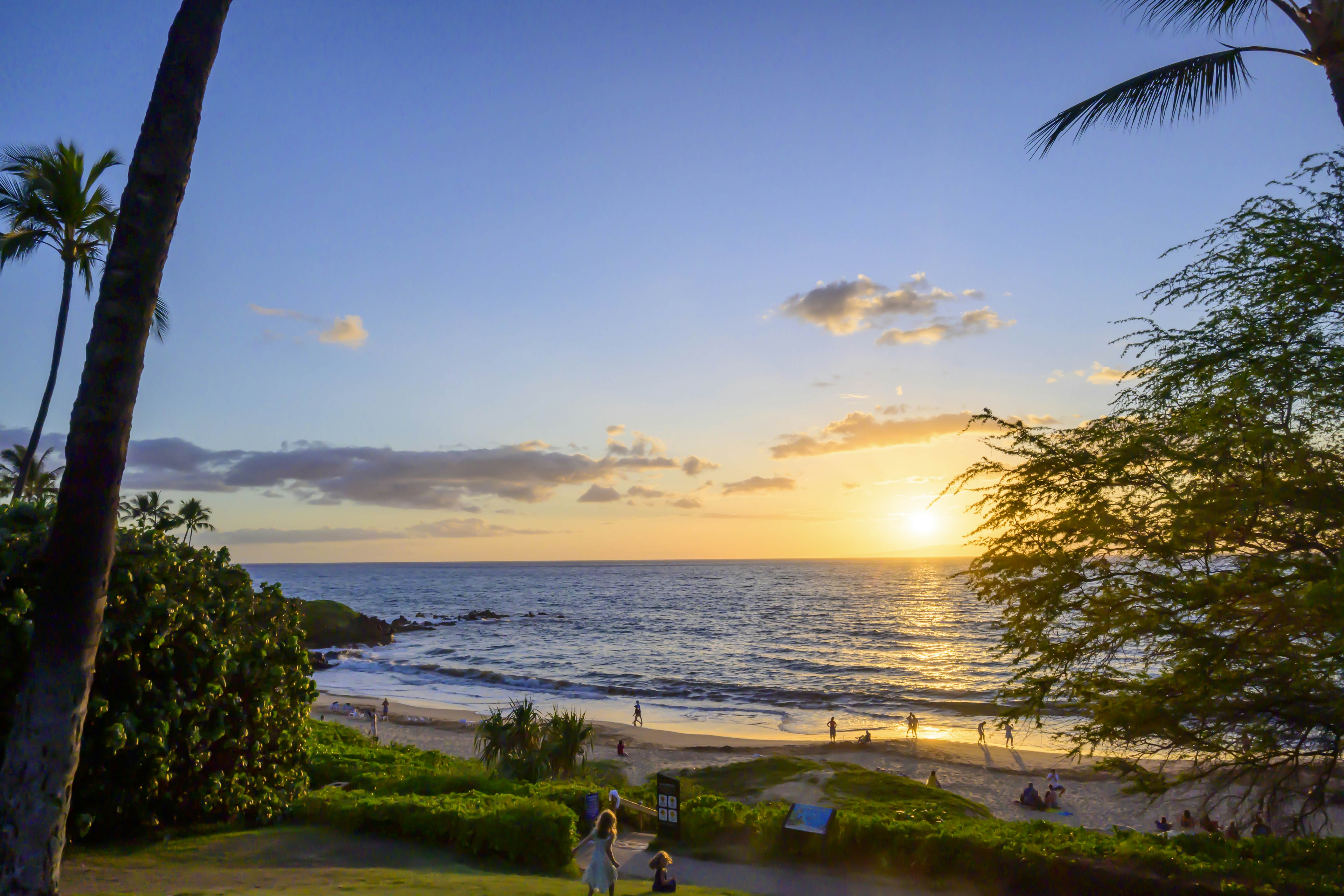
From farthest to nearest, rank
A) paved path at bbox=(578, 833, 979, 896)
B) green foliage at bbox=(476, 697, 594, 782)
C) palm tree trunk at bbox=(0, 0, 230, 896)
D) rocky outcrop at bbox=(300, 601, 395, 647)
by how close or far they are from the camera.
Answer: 1. rocky outcrop at bbox=(300, 601, 395, 647)
2. green foliage at bbox=(476, 697, 594, 782)
3. paved path at bbox=(578, 833, 979, 896)
4. palm tree trunk at bbox=(0, 0, 230, 896)

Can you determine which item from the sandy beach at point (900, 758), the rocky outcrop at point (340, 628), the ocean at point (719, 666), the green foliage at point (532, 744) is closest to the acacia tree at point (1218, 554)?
the green foliage at point (532, 744)

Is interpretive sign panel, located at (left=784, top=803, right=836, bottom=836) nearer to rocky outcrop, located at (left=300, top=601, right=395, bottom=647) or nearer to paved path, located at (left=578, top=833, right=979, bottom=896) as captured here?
paved path, located at (left=578, top=833, right=979, bottom=896)

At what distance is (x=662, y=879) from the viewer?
1033 cm

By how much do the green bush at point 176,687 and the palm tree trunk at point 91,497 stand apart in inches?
162

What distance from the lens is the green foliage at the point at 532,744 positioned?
63.2ft

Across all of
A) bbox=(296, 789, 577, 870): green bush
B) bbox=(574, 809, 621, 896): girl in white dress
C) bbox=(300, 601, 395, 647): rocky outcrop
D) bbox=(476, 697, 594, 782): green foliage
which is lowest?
bbox=(300, 601, 395, 647): rocky outcrop

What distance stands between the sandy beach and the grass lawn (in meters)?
19.5

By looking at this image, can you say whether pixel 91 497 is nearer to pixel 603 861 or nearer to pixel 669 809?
pixel 603 861

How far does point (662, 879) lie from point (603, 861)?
120 cm

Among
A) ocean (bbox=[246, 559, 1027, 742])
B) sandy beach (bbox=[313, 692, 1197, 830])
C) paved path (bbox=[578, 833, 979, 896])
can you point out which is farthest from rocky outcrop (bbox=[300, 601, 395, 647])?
paved path (bbox=[578, 833, 979, 896])

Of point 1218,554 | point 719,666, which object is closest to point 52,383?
point 1218,554

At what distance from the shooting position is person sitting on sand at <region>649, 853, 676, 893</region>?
10.3m

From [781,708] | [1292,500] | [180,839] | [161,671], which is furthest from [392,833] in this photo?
[781,708]

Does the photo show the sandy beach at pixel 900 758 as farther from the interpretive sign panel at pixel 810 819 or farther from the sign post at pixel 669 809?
the interpretive sign panel at pixel 810 819
